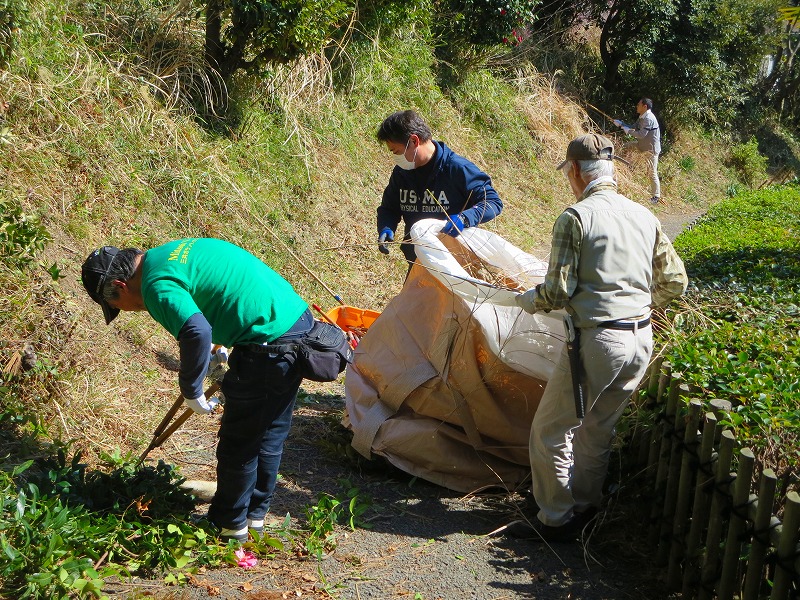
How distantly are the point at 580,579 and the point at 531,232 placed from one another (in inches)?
333

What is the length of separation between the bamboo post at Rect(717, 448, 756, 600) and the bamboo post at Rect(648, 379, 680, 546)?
0.67 m

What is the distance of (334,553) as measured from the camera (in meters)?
3.66

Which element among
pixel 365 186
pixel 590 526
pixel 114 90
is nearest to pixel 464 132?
pixel 365 186

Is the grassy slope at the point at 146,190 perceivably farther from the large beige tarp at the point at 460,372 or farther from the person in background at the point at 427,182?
the large beige tarp at the point at 460,372

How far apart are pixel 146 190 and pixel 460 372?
11.6ft

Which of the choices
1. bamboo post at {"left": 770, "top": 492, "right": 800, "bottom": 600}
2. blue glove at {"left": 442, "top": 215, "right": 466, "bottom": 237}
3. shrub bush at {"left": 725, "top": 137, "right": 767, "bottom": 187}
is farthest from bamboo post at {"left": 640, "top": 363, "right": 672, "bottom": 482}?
shrub bush at {"left": 725, "top": 137, "right": 767, "bottom": 187}

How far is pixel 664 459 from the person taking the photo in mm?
3734

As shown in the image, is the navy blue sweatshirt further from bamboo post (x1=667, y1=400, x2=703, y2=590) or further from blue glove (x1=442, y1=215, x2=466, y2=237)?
bamboo post (x1=667, y1=400, x2=703, y2=590)

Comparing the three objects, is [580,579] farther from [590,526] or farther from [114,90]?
[114,90]

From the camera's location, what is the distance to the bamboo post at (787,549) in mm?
2672

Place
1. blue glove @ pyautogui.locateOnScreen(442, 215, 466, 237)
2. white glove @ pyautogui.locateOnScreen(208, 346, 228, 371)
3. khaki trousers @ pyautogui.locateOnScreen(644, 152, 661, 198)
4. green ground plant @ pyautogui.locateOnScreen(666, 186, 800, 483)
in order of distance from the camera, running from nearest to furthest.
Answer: green ground plant @ pyautogui.locateOnScreen(666, 186, 800, 483) → white glove @ pyautogui.locateOnScreen(208, 346, 228, 371) → blue glove @ pyautogui.locateOnScreen(442, 215, 466, 237) → khaki trousers @ pyautogui.locateOnScreen(644, 152, 661, 198)

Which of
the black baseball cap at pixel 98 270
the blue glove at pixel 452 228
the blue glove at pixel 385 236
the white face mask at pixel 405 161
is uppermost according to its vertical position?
the white face mask at pixel 405 161

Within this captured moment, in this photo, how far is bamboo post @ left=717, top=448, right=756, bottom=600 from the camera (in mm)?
2973

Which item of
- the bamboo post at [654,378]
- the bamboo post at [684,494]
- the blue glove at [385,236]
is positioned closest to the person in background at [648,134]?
the blue glove at [385,236]
